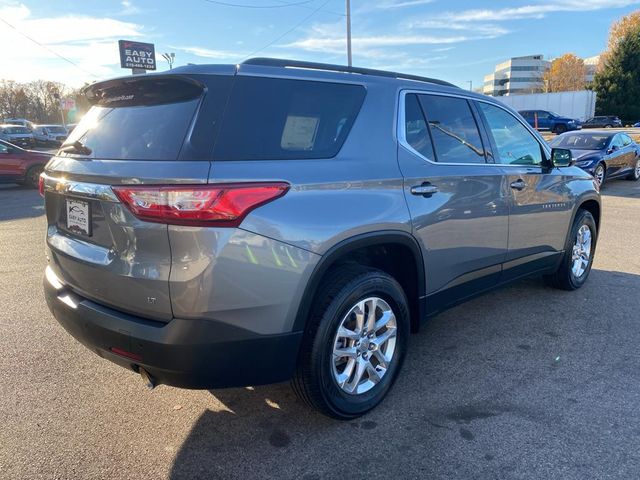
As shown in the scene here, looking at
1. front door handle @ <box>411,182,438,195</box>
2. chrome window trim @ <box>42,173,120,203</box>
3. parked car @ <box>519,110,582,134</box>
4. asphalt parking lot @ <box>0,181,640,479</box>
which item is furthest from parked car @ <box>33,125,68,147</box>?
front door handle @ <box>411,182,438,195</box>

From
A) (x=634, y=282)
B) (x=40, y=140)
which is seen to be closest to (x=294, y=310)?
(x=634, y=282)

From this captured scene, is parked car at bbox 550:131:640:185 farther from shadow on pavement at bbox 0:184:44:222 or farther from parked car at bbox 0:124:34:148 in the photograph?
parked car at bbox 0:124:34:148

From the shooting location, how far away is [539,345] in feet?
12.5

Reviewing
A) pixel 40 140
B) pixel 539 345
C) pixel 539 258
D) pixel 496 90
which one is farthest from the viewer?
pixel 496 90

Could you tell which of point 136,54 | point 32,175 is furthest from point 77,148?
point 136,54

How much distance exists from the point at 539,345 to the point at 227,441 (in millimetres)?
2499

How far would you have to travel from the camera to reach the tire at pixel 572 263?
4.76 metres

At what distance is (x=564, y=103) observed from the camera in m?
48.6

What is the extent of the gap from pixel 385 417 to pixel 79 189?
6.88ft

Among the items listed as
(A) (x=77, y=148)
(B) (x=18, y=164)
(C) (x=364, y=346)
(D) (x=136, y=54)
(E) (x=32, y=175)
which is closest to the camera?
(A) (x=77, y=148)

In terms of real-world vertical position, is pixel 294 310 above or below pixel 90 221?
below

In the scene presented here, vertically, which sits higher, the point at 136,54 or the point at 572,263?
the point at 136,54

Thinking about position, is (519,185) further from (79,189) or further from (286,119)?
(79,189)

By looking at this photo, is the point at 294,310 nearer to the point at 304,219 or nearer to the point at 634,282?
the point at 304,219
